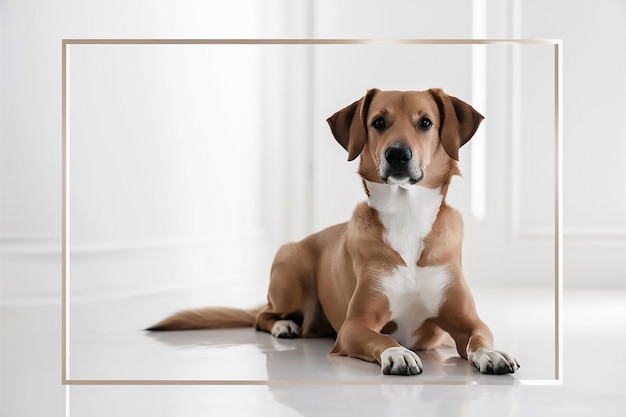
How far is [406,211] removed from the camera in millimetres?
1775

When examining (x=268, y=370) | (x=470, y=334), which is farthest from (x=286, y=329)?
(x=470, y=334)

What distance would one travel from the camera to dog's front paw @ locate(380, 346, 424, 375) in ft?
5.00

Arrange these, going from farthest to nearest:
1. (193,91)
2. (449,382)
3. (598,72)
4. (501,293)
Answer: (598,72) < (193,91) < (501,293) < (449,382)

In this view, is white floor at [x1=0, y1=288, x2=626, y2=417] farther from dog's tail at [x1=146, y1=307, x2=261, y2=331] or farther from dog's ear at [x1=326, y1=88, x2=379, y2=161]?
dog's ear at [x1=326, y1=88, x2=379, y2=161]

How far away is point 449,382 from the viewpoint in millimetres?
1519

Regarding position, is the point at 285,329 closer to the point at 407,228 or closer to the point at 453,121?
the point at 407,228

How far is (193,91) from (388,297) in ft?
2.81

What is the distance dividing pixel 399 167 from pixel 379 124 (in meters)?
0.11

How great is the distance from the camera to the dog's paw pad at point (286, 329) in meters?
2.00

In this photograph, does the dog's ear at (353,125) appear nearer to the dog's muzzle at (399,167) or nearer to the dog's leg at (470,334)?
the dog's muzzle at (399,167)

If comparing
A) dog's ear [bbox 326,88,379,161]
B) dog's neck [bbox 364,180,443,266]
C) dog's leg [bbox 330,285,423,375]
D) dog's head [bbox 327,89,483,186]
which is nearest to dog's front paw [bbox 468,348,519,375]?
dog's leg [bbox 330,285,423,375]

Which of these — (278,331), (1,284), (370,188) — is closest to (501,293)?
(370,188)

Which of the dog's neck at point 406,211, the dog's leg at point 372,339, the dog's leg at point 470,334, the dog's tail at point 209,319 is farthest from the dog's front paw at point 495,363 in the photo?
the dog's tail at point 209,319

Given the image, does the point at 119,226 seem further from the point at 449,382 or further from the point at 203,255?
the point at 449,382
